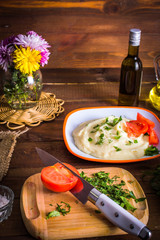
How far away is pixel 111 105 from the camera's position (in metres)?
1.77

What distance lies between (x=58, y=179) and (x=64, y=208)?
0.10 metres

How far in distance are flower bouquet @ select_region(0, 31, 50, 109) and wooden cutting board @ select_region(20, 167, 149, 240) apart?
1.90 ft

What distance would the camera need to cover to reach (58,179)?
3.50 feet

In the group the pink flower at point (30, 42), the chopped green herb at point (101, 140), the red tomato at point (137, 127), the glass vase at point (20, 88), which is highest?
the pink flower at point (30, 42)

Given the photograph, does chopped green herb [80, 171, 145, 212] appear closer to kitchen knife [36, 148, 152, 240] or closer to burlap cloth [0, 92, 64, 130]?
kitchen knife [36, 148, 152, 240]

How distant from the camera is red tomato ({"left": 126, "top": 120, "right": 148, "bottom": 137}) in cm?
138

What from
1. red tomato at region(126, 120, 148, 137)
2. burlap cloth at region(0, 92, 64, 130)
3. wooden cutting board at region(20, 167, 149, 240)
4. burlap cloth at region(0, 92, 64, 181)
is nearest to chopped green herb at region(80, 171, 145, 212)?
wooden cutting board at region(20, 167, 149, 240)

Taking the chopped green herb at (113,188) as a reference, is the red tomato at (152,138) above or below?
above

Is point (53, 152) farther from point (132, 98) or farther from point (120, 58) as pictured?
point (120, 58)

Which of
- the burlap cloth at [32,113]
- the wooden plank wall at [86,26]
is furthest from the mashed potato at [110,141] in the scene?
the wooden plank wall at [86,26]

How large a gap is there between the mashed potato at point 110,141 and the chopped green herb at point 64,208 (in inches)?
12.3

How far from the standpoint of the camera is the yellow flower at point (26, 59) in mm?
1432

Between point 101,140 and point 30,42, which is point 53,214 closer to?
point 101,140

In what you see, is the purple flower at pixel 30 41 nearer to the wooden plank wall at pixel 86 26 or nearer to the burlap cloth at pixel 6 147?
the burlap cloth at pixel 6 147
